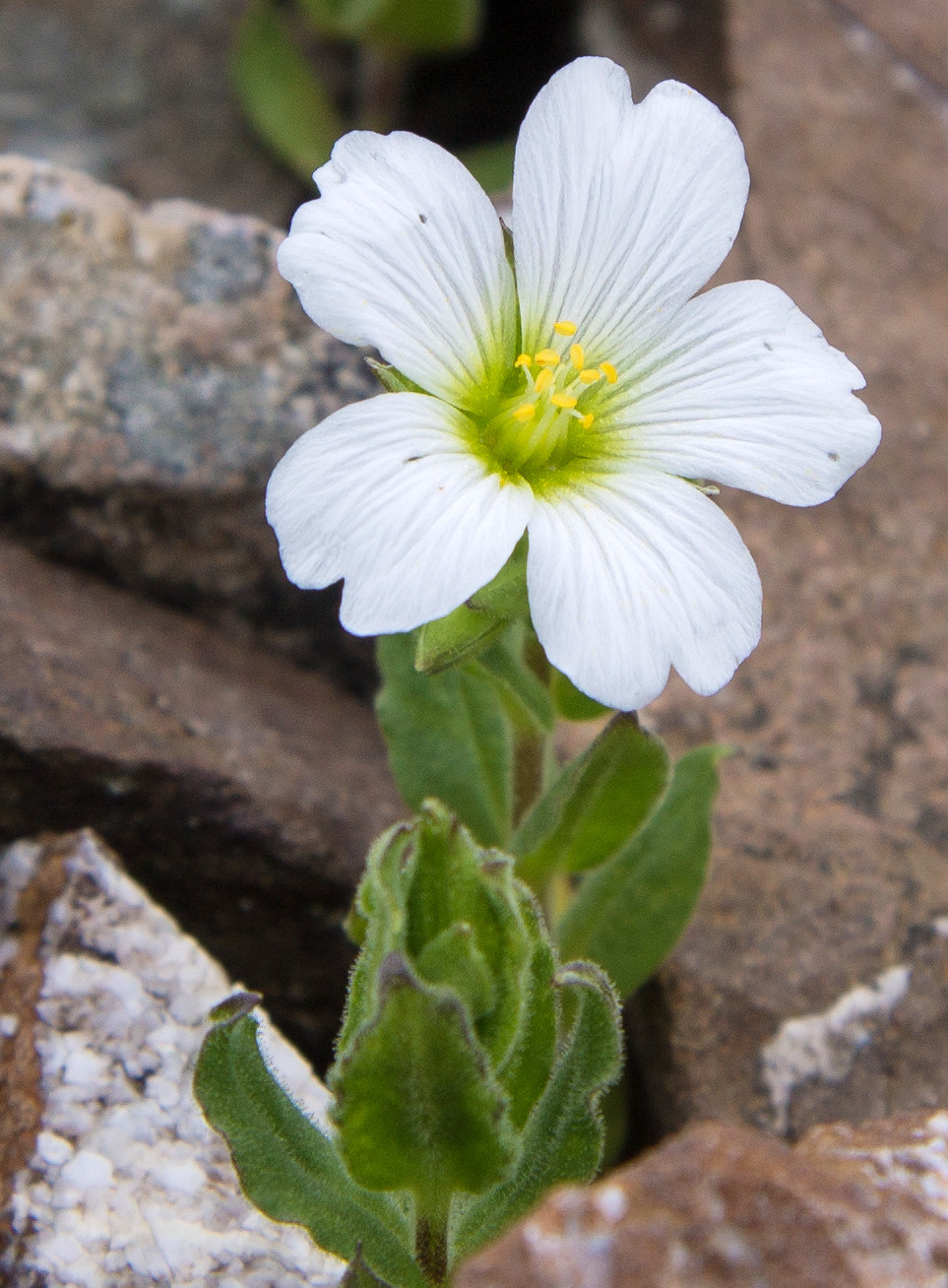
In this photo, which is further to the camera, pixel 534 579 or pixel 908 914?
pixel 908 914

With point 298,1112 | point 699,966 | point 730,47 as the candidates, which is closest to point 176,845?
point 298,1112

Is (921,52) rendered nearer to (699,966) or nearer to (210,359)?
(210,359)

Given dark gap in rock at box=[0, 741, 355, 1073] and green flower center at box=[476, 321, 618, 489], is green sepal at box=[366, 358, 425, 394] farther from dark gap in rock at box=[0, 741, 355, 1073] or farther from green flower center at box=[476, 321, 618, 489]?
dark gap in rock at box=[0, 741, 355, 1073]

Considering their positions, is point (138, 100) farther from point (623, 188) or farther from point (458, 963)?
point (458, 963)

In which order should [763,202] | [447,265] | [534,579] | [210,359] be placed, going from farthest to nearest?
[763,202] → [210,359] → [447,265] → [534,579]

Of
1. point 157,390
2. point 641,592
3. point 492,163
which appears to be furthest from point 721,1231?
point 492,163

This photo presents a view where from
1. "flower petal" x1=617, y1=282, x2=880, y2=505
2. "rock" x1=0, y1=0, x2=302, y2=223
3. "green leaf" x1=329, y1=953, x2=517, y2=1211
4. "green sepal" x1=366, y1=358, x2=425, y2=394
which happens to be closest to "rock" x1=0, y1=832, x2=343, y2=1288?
"green leaf" x1=329, y1=953, x2=517, y2=1211

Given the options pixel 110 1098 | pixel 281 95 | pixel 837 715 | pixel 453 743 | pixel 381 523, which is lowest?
pixel 110 1098
